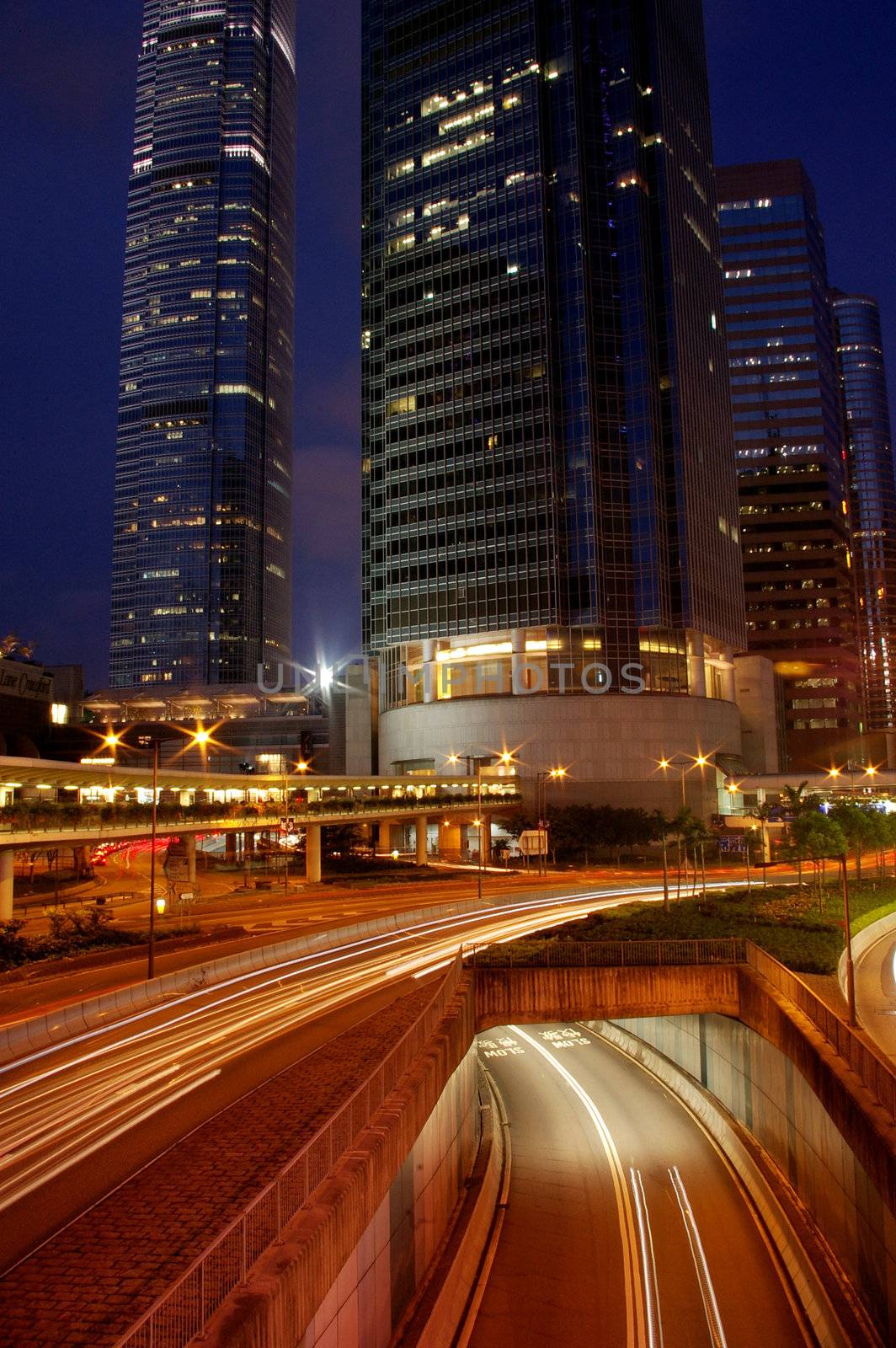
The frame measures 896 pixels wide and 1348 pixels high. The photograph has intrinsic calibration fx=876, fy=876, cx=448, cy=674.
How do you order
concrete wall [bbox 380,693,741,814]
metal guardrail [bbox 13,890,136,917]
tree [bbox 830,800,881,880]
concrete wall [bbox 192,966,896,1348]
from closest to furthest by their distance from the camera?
concrete wall [bbox 192,966,896,1348], tree [bbox 830,800,881,880], metal guardrail [bbox 13,890,136,917], concrete wall [bbox 380,693,741,814]

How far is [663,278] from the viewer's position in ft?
414

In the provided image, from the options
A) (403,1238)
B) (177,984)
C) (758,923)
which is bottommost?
(403,1238)

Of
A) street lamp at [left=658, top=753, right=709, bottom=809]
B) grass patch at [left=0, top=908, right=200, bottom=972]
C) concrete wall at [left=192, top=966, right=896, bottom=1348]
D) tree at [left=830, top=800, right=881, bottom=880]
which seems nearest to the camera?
concrete wall at [left=192, top=966, right=896, bottom=1348]

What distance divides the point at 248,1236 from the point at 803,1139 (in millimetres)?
18216

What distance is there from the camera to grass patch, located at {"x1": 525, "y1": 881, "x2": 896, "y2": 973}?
35.2 meters

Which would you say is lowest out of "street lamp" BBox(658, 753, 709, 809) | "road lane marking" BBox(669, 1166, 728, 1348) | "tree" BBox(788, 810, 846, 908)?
"road lane marking" BBox(669, 1166, 728, 1348)

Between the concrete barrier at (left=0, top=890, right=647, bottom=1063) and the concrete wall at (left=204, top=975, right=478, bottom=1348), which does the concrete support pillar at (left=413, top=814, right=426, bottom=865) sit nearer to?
the concrete barrier at (left=0, top=890, right=647, bottom=1063)

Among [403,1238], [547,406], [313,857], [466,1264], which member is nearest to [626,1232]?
[466,1264]

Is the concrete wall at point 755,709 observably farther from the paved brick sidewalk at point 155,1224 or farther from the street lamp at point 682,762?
the paved brick sidewalk at point 155,1224

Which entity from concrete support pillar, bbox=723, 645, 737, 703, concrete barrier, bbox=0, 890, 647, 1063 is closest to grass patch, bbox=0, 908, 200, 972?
concrete barrier, bbox=0, 890, 647, 1063

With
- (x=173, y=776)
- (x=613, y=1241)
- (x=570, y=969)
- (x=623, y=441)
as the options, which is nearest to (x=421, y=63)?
(x=623, y=441)

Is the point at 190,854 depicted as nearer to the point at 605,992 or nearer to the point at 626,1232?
the point at 605,992

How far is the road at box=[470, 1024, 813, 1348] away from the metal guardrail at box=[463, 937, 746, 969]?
604 cm

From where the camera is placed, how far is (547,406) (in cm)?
11912
